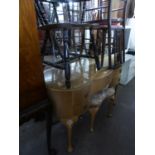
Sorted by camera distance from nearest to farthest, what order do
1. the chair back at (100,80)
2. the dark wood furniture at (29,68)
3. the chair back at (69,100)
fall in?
1. the dark wood furniture at (29,68)
2. the chair back at (69,100)
3. the chair back at (100,80)

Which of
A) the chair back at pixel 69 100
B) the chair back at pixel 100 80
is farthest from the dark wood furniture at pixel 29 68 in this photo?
the chair back at pixel 100 80

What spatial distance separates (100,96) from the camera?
1.57 m

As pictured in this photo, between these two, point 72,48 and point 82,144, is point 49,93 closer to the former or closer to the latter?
point 82,144

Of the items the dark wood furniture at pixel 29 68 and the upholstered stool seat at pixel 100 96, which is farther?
the upholstered stool seat at pixel 100 96

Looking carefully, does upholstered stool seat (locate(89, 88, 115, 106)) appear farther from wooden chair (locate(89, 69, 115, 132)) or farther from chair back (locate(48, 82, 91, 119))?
chair back (locate(48, 82, 91, 119))

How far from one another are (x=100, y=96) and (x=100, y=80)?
182 millimetres

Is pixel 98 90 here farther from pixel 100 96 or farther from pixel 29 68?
pixel 29 68

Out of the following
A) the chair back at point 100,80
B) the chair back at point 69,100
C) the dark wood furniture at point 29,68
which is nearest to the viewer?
the dark wood furniture at point 29,68

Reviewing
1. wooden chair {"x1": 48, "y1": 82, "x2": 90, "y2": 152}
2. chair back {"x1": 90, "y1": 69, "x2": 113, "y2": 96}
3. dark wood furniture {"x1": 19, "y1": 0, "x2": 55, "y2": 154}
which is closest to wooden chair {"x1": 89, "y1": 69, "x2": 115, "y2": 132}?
chair back {"x1": 90, "y1": 69, "x2": 113, "y2": 96}

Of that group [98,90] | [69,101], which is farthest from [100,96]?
[69,101]

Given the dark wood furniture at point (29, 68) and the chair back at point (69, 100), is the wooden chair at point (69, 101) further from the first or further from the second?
the dark wood furniture at point (29, 68)

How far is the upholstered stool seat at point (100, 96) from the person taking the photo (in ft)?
4.89
